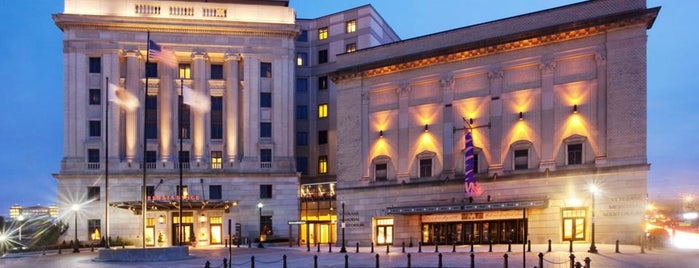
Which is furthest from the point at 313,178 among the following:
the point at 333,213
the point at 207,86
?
the point at 207,86

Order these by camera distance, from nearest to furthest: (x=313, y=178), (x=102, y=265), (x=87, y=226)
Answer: (x=102, y=265) < (x=87, y=226) < (x=313, y=178)

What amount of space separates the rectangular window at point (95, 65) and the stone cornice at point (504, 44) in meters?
25.3

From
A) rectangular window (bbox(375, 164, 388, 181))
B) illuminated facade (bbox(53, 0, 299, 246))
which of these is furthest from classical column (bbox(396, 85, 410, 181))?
illuminated facade (bbox(53, 0, 299, 246))

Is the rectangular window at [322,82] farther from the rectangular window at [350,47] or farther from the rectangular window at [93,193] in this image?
the rectangular window at [93,193]

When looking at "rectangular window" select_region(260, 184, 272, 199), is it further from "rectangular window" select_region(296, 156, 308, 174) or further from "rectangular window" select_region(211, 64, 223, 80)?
"rectangular window" select_region(211, 64, 223, 80)

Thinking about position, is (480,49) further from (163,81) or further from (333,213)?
(163,81)

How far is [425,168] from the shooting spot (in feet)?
178

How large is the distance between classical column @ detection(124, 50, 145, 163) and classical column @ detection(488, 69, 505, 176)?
36886mm

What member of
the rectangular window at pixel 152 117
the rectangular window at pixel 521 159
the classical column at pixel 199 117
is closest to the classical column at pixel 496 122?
the rectangular window at pixel 521 159

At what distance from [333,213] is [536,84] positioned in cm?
2727

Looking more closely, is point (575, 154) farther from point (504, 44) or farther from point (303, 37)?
point (303, 37)

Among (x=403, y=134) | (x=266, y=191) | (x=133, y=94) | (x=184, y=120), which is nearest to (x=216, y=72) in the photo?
(x=184, y=120)

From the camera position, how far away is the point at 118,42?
216ft

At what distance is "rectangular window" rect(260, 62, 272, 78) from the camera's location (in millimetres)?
69312
